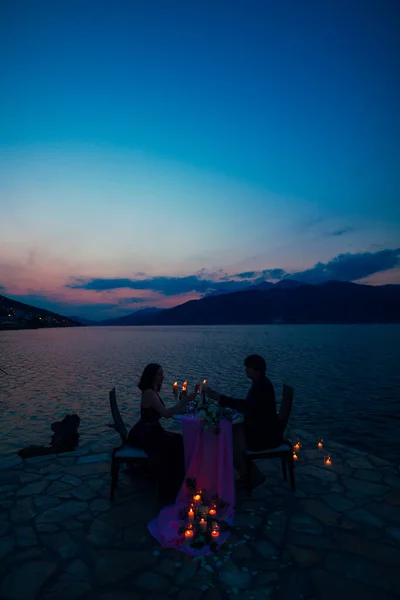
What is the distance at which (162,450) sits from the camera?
5.89 meters

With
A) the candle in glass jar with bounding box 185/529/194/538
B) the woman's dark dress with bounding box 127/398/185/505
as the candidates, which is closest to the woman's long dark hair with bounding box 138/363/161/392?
the woman's dark dress with bounding box 127/398/185/505

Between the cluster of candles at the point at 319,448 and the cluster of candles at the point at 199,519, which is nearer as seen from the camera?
the cluster of candles at the point at 199,519

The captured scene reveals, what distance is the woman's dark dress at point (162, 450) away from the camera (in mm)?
5789

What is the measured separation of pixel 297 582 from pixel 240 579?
25.0 inches

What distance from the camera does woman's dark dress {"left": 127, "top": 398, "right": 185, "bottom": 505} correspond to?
5.79m

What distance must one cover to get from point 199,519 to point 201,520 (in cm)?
6

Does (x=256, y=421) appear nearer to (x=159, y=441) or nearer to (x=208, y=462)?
(x=208, y=462)

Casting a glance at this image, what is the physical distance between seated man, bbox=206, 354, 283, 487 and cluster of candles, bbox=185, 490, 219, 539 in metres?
1.00

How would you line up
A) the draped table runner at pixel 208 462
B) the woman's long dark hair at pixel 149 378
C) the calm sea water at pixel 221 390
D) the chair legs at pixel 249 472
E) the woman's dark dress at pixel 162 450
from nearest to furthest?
the draped table runner at pixel 208 462
the woman's dark dress at pixel 162 450
the chair legs at pixel 249 472
the woman's long dark hair at pixel 149 378
the calm sea water at pixel 221 390

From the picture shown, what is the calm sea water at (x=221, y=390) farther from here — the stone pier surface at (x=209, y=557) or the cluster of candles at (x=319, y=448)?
the stone pier surface at (x=209, y=557)

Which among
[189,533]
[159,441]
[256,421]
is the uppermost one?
Answer: [256,421]

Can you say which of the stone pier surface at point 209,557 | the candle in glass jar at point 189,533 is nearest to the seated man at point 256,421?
the stone pier surface at point 209,557

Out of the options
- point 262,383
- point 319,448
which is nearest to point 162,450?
point 262,383

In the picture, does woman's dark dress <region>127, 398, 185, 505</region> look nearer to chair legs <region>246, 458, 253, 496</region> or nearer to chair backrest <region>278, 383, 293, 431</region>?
chair legs <region>246, 458, 253, 496</region>
